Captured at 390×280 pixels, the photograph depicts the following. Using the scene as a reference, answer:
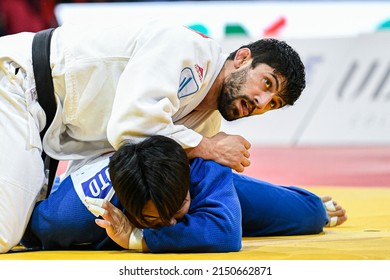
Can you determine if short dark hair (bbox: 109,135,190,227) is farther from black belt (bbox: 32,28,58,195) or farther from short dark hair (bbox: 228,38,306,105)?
short dark hair (bbox: 228,38,306,105)

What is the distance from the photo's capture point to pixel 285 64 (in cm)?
387

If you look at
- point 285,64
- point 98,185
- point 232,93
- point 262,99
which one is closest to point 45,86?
point 98,185

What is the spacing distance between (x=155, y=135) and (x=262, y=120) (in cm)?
694

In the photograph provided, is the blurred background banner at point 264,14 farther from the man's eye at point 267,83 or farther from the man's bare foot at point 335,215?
the man's eye at point 267,83

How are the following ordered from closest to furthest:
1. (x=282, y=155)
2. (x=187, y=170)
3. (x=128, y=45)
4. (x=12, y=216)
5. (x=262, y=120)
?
(x=187, y=170) < (x=12, y=216) < (x=128, y=45) < (x=282, y=155) < (x=262, y=120)

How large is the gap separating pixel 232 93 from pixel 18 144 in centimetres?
110

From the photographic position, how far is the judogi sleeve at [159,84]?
3.36m

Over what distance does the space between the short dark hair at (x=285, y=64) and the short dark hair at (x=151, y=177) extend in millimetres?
884

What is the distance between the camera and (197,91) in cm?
375

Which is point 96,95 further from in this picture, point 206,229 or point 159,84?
point 206,229

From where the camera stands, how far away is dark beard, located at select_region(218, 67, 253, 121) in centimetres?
387

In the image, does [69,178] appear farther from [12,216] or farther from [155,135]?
[155,135]

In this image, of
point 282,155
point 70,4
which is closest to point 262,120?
point 282,155

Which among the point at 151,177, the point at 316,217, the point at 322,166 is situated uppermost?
the point at 151,177
